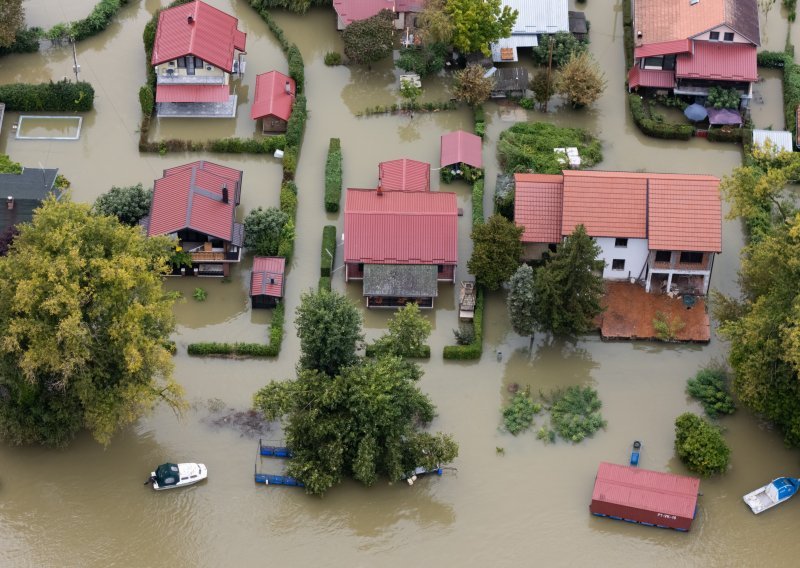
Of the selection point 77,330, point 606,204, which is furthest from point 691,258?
point 77,330

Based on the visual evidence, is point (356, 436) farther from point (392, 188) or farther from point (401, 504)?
point (392, 188)

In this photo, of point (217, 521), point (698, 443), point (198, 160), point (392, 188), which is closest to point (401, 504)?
point (217, 521)

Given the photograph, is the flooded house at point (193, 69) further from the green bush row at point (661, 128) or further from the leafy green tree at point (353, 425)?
the leafy green tree at point (353, 425)

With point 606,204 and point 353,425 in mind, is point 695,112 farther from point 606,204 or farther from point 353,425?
point 353,425

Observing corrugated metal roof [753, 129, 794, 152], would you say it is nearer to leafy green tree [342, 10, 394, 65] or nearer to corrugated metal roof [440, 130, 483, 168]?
corrugated metal roof [440, 130, 483, 168]

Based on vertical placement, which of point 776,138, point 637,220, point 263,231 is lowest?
point 263,231

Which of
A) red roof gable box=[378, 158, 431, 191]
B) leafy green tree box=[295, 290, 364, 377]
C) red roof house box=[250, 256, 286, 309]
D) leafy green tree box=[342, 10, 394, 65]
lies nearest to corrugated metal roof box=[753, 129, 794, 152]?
red roof gable box=[378, 158, 431, 191]

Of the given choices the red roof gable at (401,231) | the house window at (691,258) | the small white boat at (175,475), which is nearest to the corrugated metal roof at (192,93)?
the red roof gable at (401,231)
